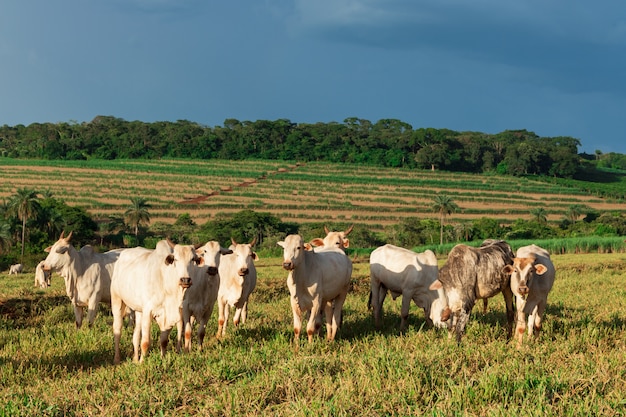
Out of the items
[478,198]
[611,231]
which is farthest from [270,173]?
[611,231]

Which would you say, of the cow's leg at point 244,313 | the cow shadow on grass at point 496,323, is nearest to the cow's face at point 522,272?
the cow shadow on grass at point 496,323

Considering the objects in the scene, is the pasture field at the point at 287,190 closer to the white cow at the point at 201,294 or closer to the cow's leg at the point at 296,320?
the white cow at the point at 201,294

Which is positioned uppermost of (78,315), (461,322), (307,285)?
(307,285)

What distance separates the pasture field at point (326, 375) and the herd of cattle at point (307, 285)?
0.46m

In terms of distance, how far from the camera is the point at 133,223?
60.4 metres

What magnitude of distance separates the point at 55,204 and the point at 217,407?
190 ft

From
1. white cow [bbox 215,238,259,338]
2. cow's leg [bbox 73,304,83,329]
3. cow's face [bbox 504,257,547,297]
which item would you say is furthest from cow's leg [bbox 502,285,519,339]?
cow's leg [bbox 73,304,83,329]

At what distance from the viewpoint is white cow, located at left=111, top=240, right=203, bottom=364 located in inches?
365

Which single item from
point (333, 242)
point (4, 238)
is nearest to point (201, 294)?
point (333, 242)

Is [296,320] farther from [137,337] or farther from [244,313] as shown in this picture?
[244,313]

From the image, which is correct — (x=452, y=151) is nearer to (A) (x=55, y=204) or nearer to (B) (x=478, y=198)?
(B) (x=478, y=198)

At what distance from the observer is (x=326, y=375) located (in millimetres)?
7105

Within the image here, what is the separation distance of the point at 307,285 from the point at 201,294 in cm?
171

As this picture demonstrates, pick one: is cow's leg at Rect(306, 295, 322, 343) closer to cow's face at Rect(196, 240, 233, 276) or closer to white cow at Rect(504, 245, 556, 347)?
cow's face at Rect(196, 240, 233, 276)
